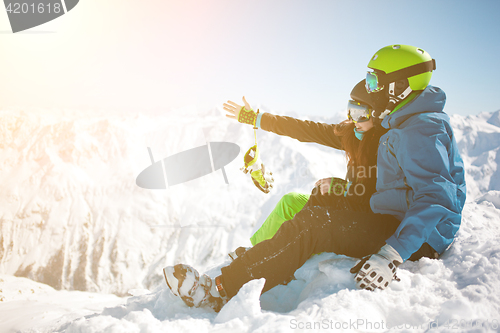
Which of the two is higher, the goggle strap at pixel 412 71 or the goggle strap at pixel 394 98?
the goggle strap at pixel 412 71

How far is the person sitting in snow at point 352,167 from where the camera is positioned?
8.66ft

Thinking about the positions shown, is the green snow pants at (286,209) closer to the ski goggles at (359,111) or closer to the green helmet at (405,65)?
the ski goggles at (359,111)

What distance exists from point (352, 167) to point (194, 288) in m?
2.19

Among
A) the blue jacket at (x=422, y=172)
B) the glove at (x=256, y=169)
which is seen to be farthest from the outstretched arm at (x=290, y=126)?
the blue jacket at (x=422, y=172)

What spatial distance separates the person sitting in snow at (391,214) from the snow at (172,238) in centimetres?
19

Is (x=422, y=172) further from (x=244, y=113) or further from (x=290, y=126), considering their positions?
(x=244, y=113)

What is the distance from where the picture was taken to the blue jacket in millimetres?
1801

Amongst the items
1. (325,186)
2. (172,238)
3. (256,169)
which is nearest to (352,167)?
(325,186)

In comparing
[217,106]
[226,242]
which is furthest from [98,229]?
[217,106]

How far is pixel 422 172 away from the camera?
1.82m

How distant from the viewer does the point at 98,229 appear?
43.4 meters

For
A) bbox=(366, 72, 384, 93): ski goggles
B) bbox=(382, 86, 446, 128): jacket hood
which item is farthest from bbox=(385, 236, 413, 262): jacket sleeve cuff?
bbox=(366, 72, 384, 93): ski goggles

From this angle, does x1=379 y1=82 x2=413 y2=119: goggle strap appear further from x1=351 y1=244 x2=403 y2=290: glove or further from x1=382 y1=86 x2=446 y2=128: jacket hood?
x1=351 y1=244 x2=403 y2=290: glove

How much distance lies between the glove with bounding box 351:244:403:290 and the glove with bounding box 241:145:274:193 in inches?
66.6
